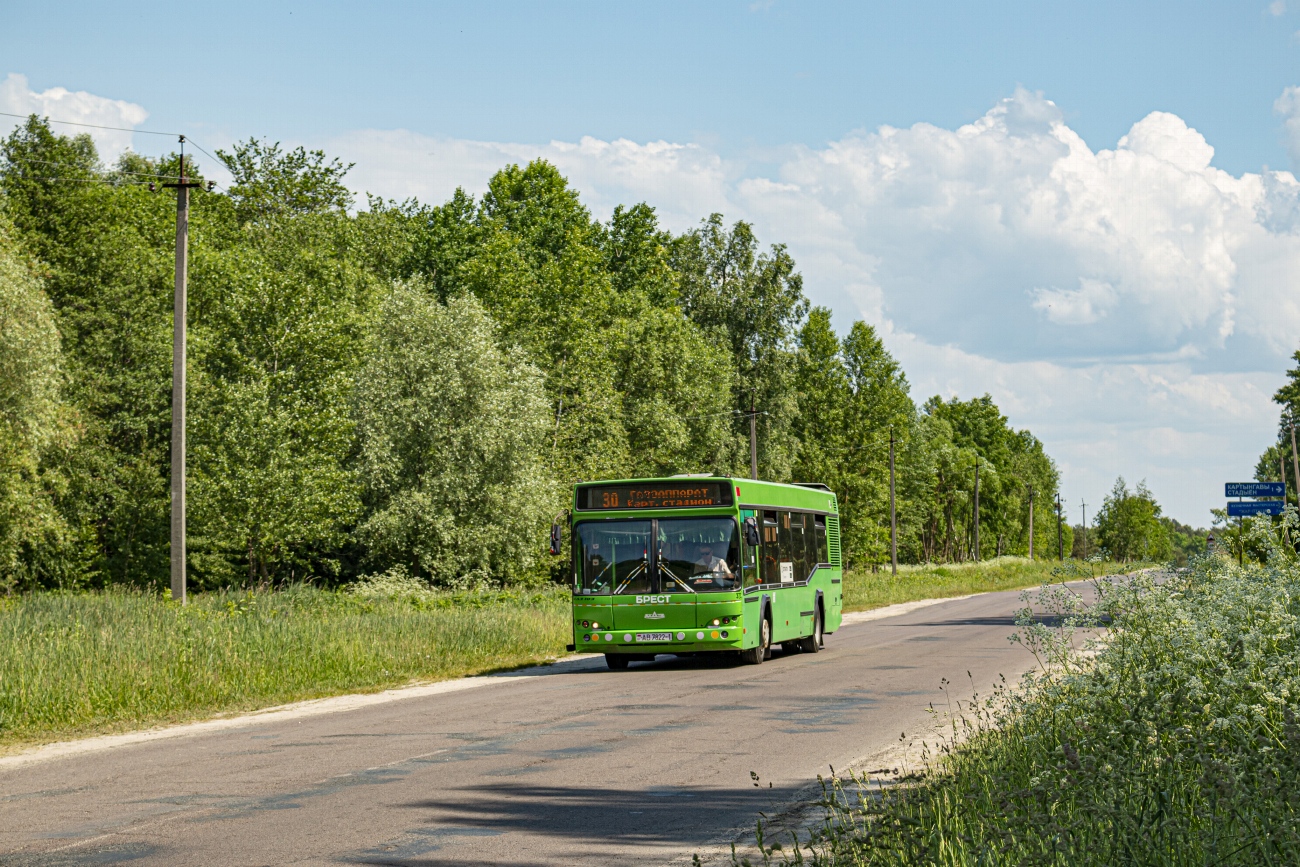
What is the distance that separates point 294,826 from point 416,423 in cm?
3793

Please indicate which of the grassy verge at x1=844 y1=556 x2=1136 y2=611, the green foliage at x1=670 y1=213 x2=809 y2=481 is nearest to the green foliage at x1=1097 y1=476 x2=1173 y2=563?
the grassy verge at x1=844 y1=556 x2=1136 y2=611

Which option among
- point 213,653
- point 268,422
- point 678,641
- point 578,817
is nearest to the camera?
point 578,817

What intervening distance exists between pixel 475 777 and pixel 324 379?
38179 mm

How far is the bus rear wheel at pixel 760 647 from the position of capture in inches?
887

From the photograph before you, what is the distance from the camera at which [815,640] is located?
2602 cm


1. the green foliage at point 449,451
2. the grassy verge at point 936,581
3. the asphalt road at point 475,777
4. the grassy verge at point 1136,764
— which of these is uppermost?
the green foliage at point 449,451

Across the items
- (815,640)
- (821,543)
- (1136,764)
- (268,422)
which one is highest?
(268,422)

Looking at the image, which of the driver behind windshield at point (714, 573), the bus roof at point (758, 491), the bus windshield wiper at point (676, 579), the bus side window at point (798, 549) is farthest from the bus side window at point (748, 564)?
the bus side window at point (798, 549)

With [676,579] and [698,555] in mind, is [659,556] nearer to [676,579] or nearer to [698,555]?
[676,579]

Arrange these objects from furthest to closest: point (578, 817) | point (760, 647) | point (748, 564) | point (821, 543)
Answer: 1. point (821, 543)
2. point (760, 647)
3. point (748, 564)
4. point (578, 817)

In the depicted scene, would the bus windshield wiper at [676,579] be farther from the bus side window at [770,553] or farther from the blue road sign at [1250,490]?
the blue road sign at [1250,490]

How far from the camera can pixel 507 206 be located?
69.4m

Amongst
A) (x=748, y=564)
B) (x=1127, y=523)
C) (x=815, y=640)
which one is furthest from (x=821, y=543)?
(x=1127, y=523)

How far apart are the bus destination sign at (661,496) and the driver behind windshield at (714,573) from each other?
35.7 inches
